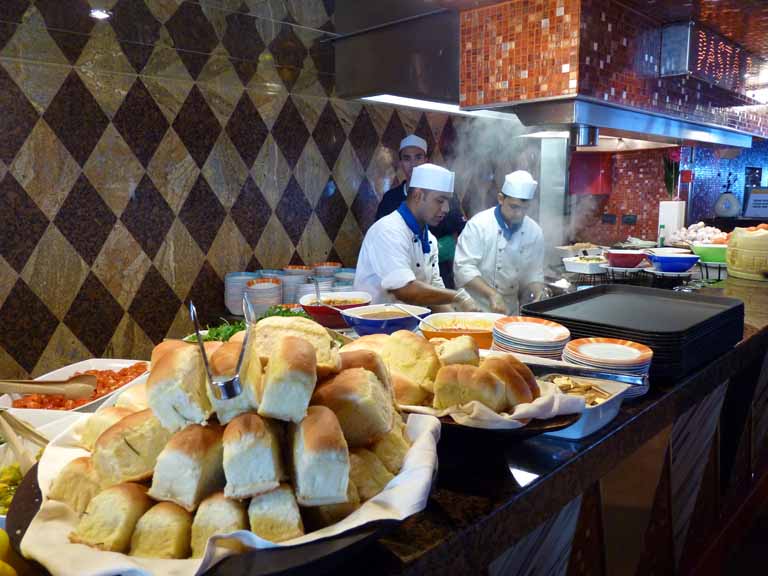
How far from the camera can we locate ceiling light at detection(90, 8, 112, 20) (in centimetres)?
398

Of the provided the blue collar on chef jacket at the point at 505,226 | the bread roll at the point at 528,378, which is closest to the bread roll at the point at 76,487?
the bread roll at the point at 528,378

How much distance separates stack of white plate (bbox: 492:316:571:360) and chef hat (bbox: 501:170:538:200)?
274cm

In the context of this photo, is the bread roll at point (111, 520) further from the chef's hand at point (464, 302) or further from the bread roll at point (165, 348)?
the chef's hand at point (464, 302)

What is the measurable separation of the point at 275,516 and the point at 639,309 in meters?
2.08

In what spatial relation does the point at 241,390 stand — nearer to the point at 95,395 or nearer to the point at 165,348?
the point at 165,348

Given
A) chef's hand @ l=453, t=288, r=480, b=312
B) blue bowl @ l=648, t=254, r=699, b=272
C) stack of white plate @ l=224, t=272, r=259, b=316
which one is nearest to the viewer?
chef's hand @ l=453, t=288, r=480, b=312

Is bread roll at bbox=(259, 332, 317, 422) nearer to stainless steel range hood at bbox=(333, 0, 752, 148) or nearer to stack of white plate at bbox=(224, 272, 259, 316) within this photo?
stainless steel range hood at bbox=(333, 0, 752, 148)

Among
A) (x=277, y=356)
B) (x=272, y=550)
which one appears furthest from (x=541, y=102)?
(x=272, y=550)

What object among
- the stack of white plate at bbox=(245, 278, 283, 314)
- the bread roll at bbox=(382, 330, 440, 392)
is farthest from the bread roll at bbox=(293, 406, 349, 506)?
the stack of white plate at bbox=(245, 278, 283, 314)

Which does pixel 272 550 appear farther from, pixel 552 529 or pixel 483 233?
pixel 483 233

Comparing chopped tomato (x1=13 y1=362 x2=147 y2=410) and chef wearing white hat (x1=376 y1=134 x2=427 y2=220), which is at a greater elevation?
chef wearing white hat (x1=376 y1=134 x2=427 y2=220)

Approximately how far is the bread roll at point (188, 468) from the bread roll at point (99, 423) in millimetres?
199

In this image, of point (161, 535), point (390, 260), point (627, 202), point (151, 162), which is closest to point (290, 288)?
point (390, 260)

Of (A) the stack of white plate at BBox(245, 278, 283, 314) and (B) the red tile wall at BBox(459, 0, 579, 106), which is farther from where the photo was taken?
(A) the stack of white plate at BBox(245, 278, 283, 314)
